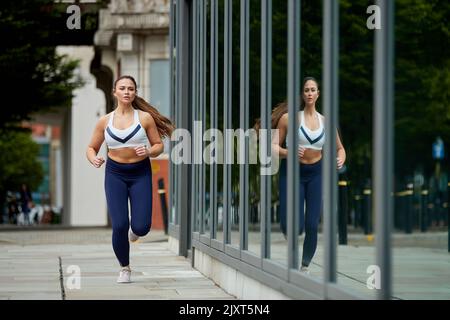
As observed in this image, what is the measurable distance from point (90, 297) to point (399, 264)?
4.87 m

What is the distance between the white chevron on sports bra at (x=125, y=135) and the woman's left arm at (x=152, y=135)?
107 mm

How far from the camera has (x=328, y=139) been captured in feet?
22.9

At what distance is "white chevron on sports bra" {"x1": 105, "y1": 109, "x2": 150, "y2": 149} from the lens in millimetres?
10930

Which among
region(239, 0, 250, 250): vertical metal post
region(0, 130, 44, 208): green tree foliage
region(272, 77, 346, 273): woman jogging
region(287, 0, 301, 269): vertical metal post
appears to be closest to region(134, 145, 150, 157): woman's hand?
region(239, 0, 250, 250): vertical metal post

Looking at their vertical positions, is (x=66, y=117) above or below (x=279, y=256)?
above

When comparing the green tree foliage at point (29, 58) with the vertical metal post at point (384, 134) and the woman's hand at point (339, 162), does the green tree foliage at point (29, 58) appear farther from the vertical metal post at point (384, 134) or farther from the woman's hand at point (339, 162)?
the vertical metal post at point (384, 134)

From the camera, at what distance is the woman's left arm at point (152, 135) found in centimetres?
1110

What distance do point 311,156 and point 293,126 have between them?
36 cm

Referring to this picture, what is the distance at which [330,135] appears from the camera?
6926 millimetres

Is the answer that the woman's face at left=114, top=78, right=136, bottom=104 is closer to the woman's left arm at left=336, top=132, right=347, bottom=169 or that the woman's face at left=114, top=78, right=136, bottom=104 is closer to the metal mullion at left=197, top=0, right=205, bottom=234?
the metal mullion at left=197, top=0, right=205, bottom=234

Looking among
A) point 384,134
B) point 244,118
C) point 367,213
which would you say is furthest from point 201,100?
point 384,134

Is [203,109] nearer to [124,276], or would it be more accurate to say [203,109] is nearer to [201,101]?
[201,101]

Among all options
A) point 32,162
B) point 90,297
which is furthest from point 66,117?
point 90,297

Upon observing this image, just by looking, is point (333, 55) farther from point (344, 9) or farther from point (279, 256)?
point (279, 256)
